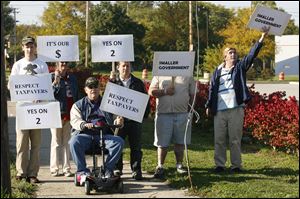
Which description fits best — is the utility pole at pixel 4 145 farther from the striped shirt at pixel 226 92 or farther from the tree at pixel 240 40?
the tree at pixel 240 40

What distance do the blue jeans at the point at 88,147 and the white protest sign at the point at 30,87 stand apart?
66 centimetres

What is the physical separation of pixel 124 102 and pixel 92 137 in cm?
61

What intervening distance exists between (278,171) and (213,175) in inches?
43.5

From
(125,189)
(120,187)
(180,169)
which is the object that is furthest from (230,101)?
(120,187)

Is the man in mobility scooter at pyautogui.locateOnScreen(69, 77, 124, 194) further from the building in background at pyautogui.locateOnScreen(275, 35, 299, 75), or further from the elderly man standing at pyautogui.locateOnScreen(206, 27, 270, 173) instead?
the building in background at pyautogui.locateOnScreen(275, 35, 299, 75)

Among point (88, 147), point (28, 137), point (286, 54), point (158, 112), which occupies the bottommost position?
point (88, 147)

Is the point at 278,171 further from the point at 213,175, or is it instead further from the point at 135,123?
the point at 135,123

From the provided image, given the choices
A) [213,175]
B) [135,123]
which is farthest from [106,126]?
[213,175]

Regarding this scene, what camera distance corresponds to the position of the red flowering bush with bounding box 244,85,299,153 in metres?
9.55

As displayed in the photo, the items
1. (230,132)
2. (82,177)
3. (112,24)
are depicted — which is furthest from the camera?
(112,24)

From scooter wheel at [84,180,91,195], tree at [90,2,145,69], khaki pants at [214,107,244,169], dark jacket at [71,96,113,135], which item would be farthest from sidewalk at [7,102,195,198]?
tree at [90,2,145,69]

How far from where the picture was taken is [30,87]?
7.02m

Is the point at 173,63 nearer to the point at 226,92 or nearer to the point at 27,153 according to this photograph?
the point at 226,92

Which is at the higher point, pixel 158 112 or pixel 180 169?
pixel 158 112
